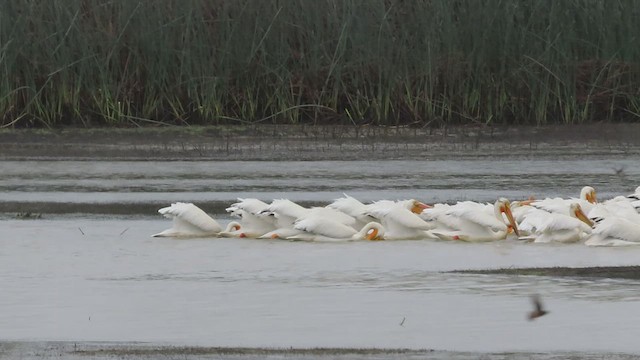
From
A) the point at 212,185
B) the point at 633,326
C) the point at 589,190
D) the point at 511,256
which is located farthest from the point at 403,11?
the point at 633,326

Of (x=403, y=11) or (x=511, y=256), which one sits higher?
(x=403, y=11)

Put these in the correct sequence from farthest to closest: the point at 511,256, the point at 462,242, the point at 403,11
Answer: the point at 403,11 < the point at 462,242 < the point at 511,256

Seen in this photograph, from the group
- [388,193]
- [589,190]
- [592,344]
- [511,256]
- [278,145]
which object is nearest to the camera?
[592,344]

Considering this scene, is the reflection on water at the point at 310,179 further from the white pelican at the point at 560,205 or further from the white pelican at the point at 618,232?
the white pelican at the point at 618,232

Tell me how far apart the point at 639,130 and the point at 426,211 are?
26.4ft

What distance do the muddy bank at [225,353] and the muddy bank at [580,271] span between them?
2705 millimetres

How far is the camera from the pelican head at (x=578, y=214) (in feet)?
40.6

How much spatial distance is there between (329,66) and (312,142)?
125 centimetres

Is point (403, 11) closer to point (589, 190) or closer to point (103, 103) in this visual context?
point (103, 103)

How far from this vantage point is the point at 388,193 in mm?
15477

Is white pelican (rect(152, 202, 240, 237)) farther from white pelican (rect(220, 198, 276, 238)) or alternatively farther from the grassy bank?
the grassy bank

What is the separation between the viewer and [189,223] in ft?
40.9

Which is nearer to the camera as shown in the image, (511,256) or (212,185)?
(511,256)

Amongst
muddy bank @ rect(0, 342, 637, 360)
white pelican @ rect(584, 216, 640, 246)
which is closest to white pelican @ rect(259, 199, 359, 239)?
white pelican @ rect(584, 216, 640, 246)
